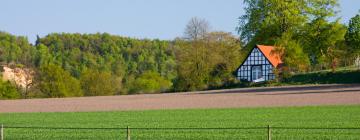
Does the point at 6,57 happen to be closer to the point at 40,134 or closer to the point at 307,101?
the point at 307,101

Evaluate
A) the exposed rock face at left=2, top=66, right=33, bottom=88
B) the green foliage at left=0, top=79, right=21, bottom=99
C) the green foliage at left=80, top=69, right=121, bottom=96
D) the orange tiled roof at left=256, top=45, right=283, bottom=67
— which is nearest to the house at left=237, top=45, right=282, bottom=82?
the orange tiled roof at left=256, top=45, right=283, bottom=67

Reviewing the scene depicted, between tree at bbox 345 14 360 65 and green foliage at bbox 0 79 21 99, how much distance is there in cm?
4030

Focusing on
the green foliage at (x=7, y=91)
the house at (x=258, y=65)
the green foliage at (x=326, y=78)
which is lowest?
the green foliage at (x=7, y=91)

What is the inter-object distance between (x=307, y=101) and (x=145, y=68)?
317ft

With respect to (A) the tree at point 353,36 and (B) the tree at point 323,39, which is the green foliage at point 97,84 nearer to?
(B) the tree at point 323,39

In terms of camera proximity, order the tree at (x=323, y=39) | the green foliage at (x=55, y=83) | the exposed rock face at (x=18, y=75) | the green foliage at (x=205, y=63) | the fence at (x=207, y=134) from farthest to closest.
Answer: the exposed rock face at (x=18, y=75) < the green foliage at (x=55, y=83) < the green foliage at (x=205, y=63) < the tree at (x=323, y=39) < the fence at (x=207, y=134)

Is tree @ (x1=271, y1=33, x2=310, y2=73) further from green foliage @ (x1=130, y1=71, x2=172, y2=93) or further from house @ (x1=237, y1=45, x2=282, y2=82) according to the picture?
green foliage @ (x1=130, y1=71, x2=172, y2=93)

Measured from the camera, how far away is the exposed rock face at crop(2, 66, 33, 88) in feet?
299

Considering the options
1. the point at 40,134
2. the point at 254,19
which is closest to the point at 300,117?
the point at 40,134

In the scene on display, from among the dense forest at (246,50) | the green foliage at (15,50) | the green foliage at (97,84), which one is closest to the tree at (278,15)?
the dense forest at (246,50)

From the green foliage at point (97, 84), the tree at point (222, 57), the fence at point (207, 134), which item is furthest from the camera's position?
the green foliage at point (97, 84)

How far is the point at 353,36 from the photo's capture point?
71.3 metres

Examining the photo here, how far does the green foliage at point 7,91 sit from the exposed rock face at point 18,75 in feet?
13.7

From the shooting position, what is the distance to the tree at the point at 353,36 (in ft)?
233
